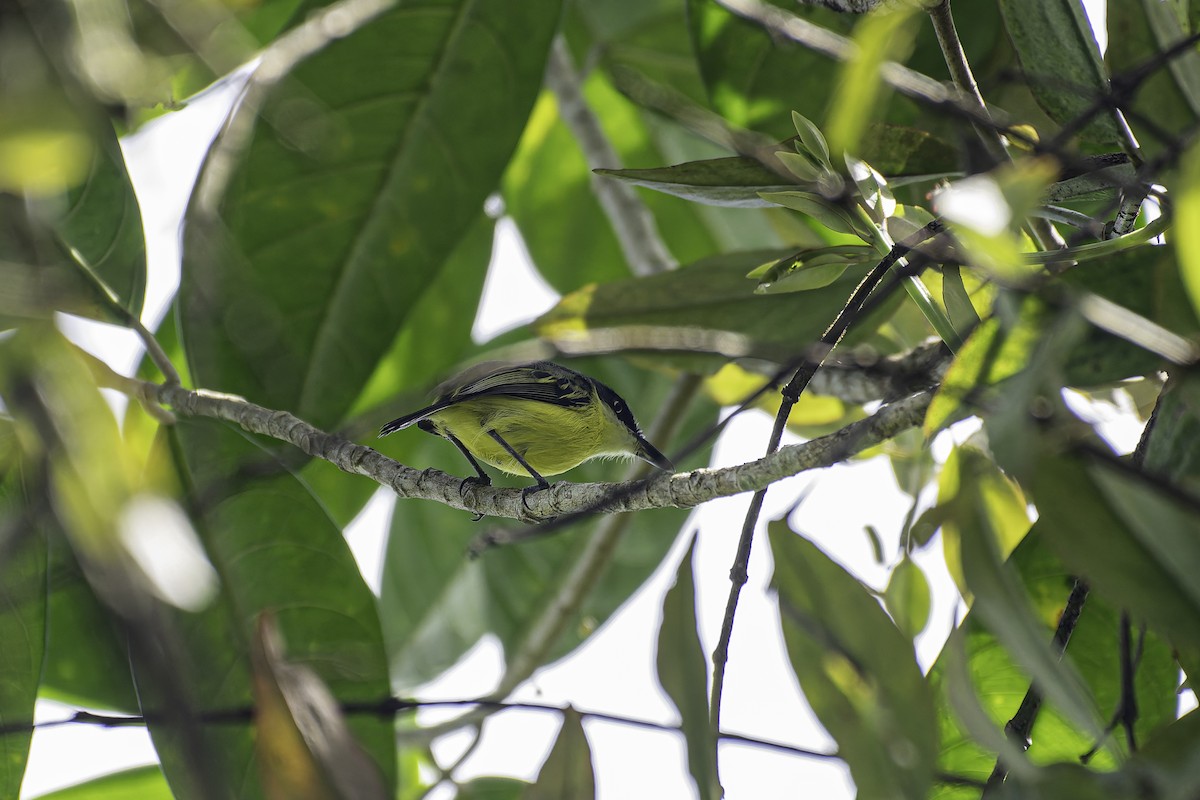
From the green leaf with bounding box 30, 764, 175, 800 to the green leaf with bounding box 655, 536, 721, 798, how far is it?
5.88ft

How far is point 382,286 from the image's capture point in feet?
9.32

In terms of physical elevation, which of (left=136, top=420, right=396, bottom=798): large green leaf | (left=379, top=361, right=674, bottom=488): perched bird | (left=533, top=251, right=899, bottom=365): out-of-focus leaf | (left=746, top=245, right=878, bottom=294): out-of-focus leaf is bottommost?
(left=746, top=245, right=878, bottom=294): out-of-focus leaf

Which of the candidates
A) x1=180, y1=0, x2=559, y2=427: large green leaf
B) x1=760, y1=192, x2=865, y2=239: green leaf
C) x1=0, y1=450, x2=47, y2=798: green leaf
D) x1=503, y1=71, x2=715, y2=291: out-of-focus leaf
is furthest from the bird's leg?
x1=760, y1=192, x2=865, y2=239: green leaf

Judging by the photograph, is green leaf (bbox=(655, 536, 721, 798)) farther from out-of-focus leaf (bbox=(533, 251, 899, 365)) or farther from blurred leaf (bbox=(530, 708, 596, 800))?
out-of-focus leaf (bbox=(533, 251, 899, 365))

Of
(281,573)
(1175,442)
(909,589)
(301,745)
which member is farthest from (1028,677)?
(281,573)

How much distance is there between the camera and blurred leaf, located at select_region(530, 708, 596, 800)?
1.26 meters

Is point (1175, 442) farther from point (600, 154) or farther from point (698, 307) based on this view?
point (600, 154)

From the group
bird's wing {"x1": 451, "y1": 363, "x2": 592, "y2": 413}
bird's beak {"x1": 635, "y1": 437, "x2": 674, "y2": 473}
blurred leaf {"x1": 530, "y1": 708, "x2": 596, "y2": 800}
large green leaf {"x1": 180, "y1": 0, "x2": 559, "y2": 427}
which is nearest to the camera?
blurred leaf {"x1": 530, "y1": 708, "x2": 596, "y2": 800}

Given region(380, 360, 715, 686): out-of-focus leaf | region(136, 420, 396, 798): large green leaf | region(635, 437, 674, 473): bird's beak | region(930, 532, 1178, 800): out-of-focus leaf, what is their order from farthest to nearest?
region(380, 360, 715, 686): out-of-focus leaf < region(635, 437, 674, 473): bird's beak < region(136, 420, 396, 798): large green leaf < region(930, 532, 1178, 800): out-of-focus leaf

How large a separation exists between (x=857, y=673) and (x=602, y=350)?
1.69ft

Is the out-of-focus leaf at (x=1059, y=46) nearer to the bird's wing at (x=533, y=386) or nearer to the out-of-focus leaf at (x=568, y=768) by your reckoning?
the out-of-focus leaf at (x=568, y=768)

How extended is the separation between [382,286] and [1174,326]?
2.00m

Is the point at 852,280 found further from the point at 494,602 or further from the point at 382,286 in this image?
the point at 494,602

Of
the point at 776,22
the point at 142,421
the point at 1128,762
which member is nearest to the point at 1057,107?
the point at 776,22
